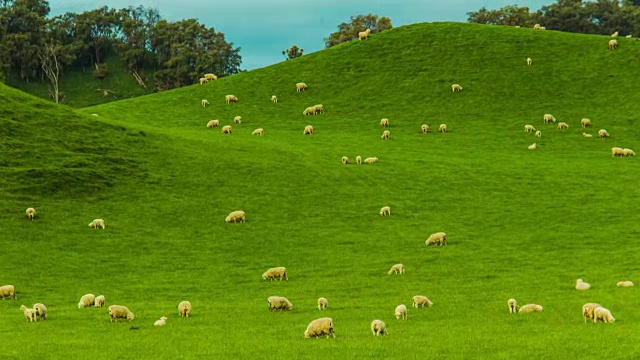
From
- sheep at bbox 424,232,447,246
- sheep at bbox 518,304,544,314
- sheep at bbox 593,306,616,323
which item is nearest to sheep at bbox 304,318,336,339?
sheep at bbox 518,304,544,314

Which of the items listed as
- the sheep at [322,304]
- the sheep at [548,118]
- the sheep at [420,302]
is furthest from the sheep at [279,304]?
the sheep at [548,118]

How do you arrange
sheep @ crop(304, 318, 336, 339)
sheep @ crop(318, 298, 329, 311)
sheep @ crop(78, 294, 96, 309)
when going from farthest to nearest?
sheep @ crop(78, 294, 96, 309)
sheep @ crop(318, 298, 329, 311)
sheep @ crop(304, 318, 336, 339)

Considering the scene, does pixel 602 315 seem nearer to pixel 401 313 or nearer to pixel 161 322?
pixel 401 313

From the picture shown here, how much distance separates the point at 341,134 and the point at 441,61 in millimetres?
23549

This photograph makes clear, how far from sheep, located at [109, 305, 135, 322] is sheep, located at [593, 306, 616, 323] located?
1555cm

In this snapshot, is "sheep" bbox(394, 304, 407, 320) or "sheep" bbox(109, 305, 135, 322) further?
"sheep" bbox(109, 305, 135, 322)

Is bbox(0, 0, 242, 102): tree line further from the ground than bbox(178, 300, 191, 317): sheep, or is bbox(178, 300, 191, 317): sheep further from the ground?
bbox(0, 0, 242, 102): tree line

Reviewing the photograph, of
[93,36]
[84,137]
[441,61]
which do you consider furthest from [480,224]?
[93,36]

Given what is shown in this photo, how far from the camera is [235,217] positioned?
47.4 m

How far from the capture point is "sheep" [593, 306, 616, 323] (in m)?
23.2

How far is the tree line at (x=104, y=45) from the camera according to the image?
159750 mm

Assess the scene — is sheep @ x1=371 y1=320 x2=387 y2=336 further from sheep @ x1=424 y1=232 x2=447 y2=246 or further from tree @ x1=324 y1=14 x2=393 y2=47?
tree @ x1=324 y1=14 x2=393 y2=47

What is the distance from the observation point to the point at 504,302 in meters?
28.2

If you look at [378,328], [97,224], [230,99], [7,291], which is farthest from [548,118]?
[378,328]
